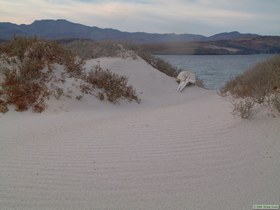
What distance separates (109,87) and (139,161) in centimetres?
566

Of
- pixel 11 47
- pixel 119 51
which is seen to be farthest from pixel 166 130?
pixel 119 51

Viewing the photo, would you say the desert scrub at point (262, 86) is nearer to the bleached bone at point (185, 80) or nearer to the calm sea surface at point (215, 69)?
the bleached bone at point (185, 80)

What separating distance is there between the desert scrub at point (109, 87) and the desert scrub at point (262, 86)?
2.85 metres

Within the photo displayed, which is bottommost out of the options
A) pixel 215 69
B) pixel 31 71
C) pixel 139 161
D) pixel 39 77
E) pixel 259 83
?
pixel 215 69

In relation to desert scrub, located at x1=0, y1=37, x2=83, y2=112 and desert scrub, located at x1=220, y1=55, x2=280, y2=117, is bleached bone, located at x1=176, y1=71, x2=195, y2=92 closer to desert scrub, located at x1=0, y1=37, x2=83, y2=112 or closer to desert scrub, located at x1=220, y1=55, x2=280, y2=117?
desert scrub, located at x1=220, y1=55, x2=280, y2=117

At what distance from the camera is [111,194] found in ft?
13.8

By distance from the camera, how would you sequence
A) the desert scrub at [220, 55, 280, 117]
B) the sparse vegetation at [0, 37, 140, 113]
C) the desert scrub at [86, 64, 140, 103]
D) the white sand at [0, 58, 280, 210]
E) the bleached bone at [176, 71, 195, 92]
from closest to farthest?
the white sand at [0, 58, 280, 210]
the desert scrub at [220, 55, 280, 117]
the sparse vegetation at [0, 37, 140, 113]
the desert scrub at [86, 64, 140, 103]
the bleached bone at [176, 71, 195, 92]

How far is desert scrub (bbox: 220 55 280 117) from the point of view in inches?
296

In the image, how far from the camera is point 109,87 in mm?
10656

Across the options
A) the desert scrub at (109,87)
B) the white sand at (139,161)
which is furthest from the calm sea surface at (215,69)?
the white sand at (139,161)

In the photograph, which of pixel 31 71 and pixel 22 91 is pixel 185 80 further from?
pixel 22 91

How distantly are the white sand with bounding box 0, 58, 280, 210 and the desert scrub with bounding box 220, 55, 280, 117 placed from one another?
574mm

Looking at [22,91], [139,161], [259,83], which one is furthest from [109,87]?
[139,161]

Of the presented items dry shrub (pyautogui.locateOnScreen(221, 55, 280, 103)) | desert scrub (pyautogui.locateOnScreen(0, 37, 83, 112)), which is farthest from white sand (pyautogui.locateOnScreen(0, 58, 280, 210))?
dry shrub (pyautogui.locateOnScreen(221, 55, 280, 103))
